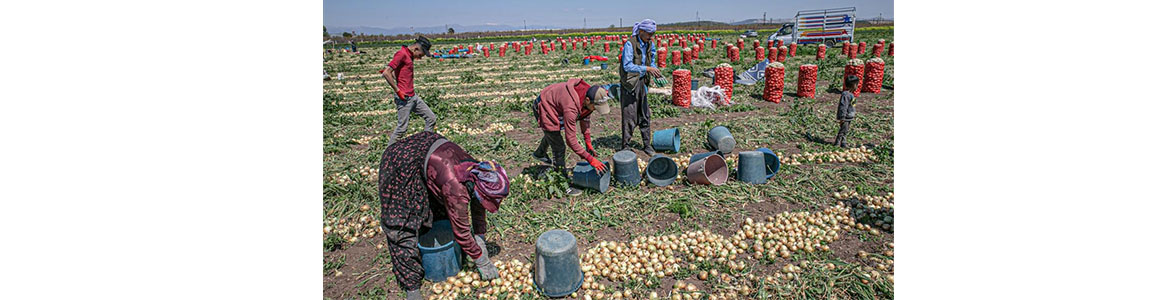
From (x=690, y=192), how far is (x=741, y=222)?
819mm

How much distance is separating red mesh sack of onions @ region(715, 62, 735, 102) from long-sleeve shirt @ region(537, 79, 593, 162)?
6.98 meters

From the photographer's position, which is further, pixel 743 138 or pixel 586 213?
pixel 743 138

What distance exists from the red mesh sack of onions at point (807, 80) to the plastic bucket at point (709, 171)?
764cm

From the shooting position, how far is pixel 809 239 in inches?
187

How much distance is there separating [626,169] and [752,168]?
160cm

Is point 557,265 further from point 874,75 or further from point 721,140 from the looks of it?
point 874,75

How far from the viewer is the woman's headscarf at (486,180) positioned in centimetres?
330

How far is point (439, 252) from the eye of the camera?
3.93 metres

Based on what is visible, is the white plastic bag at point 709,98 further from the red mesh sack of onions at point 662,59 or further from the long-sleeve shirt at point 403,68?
the red mesh sack of onions at point 662,59

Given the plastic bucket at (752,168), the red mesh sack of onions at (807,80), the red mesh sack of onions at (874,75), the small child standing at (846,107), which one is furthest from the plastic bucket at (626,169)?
the red mesh sack of onions at (874,75)

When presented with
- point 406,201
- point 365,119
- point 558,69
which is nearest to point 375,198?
point 406,201

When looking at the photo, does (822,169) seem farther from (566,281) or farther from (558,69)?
(558,69)

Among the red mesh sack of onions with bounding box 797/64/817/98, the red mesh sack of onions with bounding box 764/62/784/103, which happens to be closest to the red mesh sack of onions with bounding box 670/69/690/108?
the red mesh sack of onions with bounding box 764/62/784/103

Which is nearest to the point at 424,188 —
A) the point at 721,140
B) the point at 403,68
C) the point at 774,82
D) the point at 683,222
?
the point at 683,222
